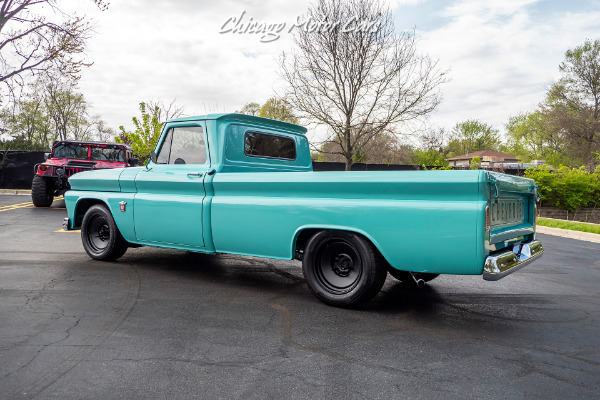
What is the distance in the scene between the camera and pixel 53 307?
4.14 meters

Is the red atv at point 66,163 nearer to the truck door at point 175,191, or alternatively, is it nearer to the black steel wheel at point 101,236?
the black steel wheel at point 101,236

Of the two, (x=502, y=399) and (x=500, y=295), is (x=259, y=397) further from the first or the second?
(x=500, y=295)

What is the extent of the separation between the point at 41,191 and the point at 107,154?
219 centimetres

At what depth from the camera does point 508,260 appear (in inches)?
144

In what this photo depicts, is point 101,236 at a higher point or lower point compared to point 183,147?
lower

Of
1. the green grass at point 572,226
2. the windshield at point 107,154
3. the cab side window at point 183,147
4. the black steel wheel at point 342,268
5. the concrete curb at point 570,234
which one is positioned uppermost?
the windshield at point 107,154

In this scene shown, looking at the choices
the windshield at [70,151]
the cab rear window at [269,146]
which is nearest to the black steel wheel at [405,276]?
the cab rear window at [269,146]

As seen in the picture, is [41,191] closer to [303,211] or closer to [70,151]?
[70,151]

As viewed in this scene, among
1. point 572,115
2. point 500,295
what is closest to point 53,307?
point 500,295

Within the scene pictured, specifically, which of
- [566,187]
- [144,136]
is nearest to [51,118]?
[144,136]

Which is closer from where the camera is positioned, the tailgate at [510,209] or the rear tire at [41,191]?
the tailgate at [510,209]

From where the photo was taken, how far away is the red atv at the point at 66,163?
525 inches

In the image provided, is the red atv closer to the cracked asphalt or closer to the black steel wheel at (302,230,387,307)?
the cracked asphalt

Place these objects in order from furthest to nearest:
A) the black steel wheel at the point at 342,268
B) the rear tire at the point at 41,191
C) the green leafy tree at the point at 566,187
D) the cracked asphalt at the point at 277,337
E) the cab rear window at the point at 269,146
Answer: the green leafy tree at the point at 566,187 → the rear tire at the point at 41,191 → the cab rear window at the point at 269,146 → the black steel wheel at the point at 342,268 → the cracked asphalt at the point at 277,337
